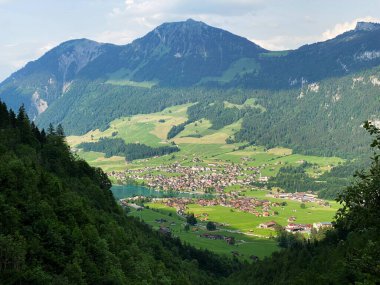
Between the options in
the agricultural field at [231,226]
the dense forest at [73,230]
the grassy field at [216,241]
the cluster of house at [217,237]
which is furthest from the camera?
the cluster of house at [217,237]

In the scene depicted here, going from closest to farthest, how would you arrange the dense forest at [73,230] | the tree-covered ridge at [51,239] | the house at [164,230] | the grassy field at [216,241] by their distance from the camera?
the dense forest at [73,230], the tree-covered ridge at [51,239], the grassy field at [216,241], the house at [164,230]

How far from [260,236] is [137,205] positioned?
6305cm

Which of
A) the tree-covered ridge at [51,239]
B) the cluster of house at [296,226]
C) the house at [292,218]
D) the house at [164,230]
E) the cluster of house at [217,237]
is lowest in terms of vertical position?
the house at [292,218]

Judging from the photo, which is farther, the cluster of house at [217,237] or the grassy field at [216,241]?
the cluster of house at [217,237]

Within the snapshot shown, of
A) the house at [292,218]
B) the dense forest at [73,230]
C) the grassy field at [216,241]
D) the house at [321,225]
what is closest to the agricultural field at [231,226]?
the grassy field at [216,241]

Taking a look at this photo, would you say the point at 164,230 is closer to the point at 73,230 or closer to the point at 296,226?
the point at 296,226

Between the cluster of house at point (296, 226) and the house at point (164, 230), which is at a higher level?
the house at point (164, 230)

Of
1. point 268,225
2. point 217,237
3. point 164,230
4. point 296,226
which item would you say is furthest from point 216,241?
point 296,226

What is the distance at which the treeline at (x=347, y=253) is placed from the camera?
1975 cm

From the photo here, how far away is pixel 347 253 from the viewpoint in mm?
22156

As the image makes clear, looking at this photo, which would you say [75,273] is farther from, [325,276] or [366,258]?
[325,276]

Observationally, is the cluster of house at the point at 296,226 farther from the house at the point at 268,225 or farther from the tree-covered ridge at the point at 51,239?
the tree-covered ridge at the point at 51,239

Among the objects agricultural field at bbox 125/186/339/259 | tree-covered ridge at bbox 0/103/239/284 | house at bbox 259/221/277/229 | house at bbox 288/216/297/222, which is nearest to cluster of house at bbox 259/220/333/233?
house at bbox 259/221/277/229

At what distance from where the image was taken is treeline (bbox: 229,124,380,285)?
64.8 ft
